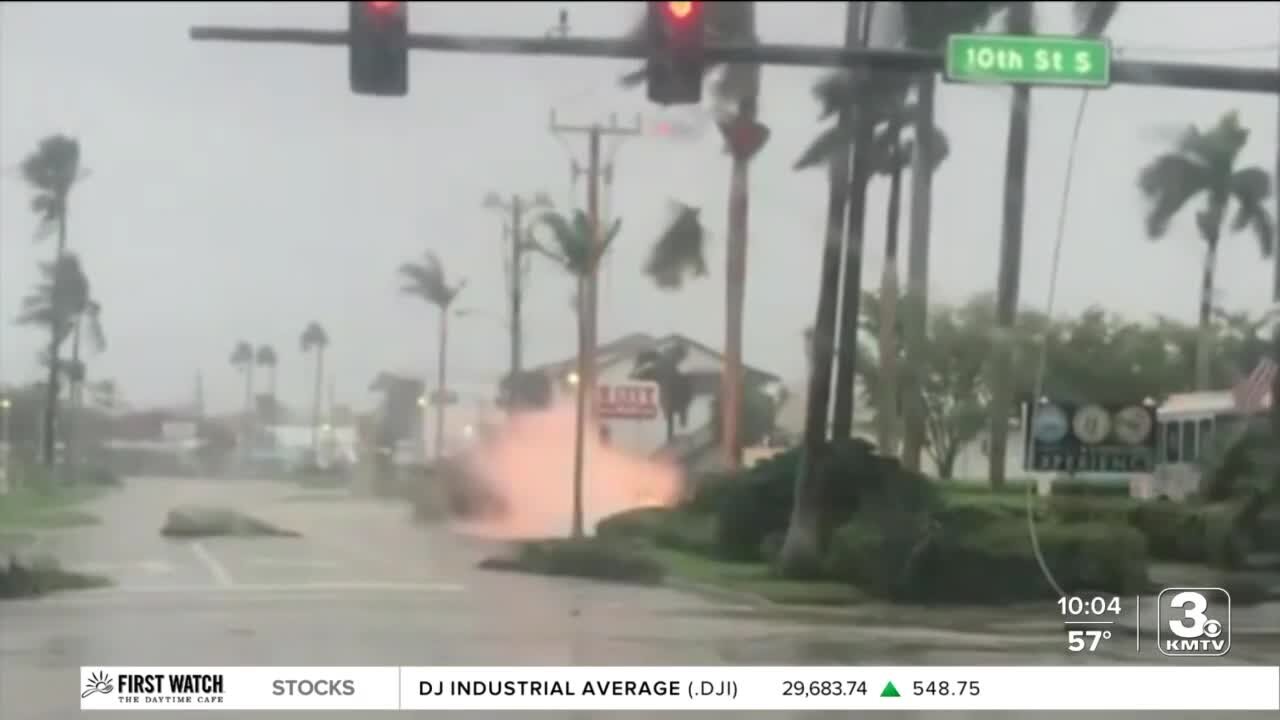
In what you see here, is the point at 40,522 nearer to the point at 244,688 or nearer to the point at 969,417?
the point at 244,688

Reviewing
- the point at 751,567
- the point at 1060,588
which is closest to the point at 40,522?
the point at 751,567

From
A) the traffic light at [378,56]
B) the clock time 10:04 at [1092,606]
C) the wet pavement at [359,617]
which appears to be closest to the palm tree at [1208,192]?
the clock time 10:04 at [1092,606]

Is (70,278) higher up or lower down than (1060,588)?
higher up

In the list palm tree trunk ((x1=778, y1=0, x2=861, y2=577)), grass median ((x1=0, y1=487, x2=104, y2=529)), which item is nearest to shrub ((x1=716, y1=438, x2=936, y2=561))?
palm tree trunk ((x1=778, y1=0, x2=861, y2=577))

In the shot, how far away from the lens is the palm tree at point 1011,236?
645cm

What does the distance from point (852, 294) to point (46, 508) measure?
3.07 meters

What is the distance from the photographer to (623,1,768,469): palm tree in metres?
6.27

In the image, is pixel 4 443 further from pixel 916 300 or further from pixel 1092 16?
pixel 1092 16

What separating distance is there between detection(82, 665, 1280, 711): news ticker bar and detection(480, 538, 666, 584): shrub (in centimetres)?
37

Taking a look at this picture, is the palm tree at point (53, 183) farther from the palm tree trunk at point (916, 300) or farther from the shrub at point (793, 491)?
the palm tree trunk at point (916, 300)

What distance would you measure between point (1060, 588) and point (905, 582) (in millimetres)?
567

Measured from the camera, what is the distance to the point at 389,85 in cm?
650

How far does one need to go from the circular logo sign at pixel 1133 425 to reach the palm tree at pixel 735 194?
4.78 feet

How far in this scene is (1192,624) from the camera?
21.0ft
